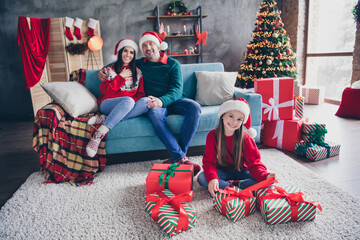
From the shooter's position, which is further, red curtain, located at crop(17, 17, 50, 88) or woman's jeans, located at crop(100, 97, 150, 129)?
red curtain, located at crop(17, 17, 50, 88)

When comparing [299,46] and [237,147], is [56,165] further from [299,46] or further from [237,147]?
[299,46]

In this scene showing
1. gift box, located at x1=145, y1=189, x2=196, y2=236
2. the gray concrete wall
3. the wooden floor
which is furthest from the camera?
the gray concrete wall

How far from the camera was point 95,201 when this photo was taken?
5.17ft

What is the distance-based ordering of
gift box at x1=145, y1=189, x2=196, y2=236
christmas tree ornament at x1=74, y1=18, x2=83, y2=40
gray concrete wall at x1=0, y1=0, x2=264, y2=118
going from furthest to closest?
gray concrete wall at x1=0, y1=0, x2=264, y2=118
christmas tree ornament at x1=74, y1=18, x2=83, y2=40
gift box at x1=145, y1=189, x2=196, y2=236

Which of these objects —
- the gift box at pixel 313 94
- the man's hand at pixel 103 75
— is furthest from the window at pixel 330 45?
the man's hand at pixel 103 75

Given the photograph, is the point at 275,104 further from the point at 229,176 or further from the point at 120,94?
the point at 120,94

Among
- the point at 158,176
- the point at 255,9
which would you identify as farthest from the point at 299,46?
the point at 158,176

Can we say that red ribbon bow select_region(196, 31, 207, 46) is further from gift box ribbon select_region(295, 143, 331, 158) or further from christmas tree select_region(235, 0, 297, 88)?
gift box ribbon select_region(295, 143, 331, 158)

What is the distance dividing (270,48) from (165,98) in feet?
9.16

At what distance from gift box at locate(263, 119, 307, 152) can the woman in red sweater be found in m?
1.23

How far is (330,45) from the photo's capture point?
4836mm

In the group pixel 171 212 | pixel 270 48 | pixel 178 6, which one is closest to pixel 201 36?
pixel 178 6

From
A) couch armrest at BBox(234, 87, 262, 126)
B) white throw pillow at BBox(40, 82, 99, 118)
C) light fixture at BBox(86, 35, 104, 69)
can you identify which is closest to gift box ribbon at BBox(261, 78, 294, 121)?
couch armrest at BBox(234, 87, 262, 126)

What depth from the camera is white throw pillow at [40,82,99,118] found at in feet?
6.68
